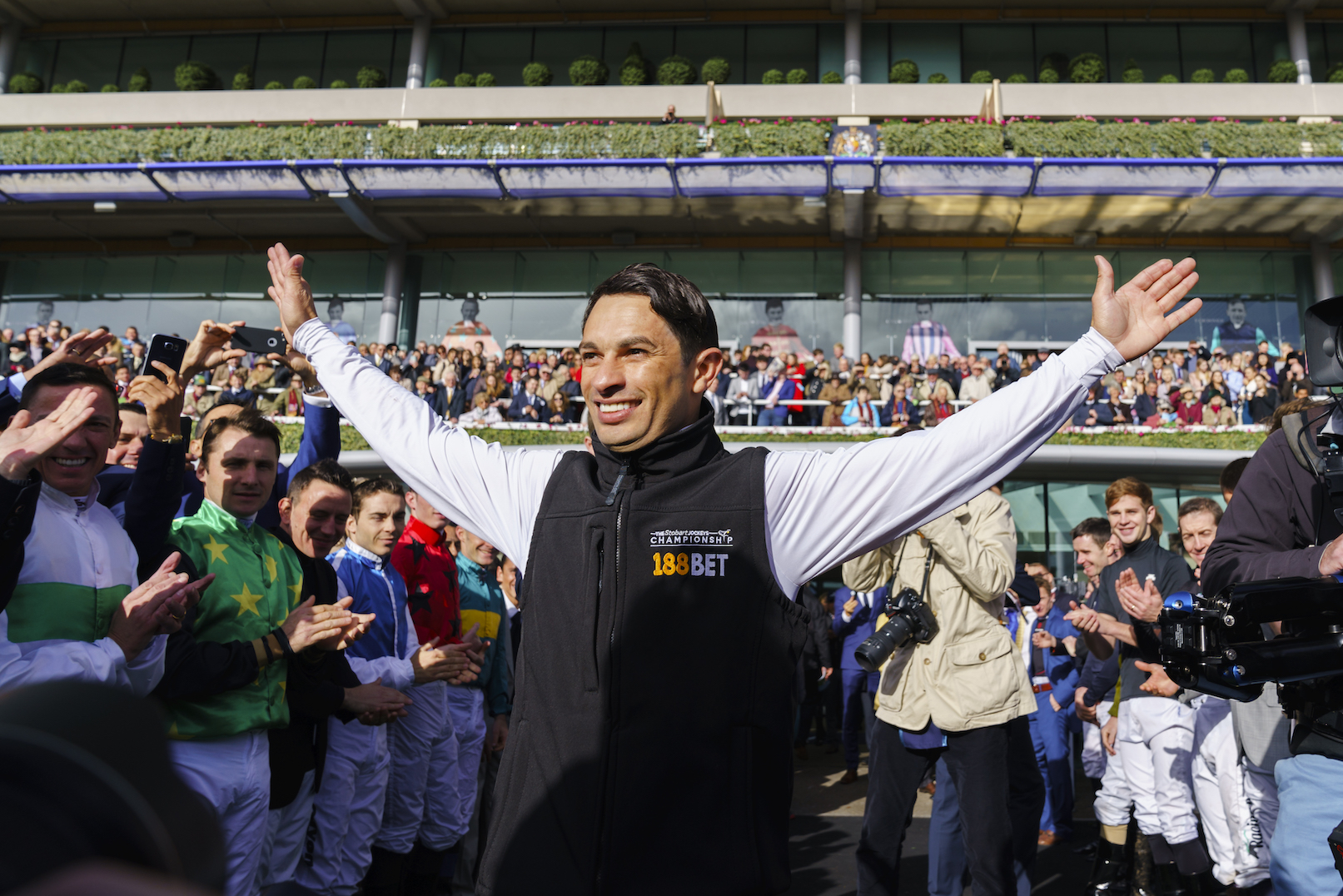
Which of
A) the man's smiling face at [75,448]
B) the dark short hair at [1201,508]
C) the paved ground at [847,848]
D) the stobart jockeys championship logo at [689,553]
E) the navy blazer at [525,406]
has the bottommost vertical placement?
the paved ground at [847,848]

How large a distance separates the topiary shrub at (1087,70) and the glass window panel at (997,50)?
1188 mm

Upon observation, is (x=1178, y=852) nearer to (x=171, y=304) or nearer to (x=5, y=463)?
(x=5, y=463)

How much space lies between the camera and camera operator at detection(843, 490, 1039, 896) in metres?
4.03

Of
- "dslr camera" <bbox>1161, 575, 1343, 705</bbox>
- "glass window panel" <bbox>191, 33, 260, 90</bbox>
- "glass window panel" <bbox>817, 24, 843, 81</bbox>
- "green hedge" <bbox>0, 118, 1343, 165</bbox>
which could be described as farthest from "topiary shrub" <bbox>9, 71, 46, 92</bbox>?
"dslr camera" <bbox>1161, 575, 1343, 705</bbox>

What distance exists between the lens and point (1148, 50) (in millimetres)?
23094

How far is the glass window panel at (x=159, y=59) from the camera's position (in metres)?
25.1

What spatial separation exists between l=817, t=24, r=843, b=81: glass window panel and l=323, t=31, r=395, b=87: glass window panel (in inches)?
380

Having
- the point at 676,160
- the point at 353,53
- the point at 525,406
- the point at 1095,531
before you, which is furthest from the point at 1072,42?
the point at 1095,531

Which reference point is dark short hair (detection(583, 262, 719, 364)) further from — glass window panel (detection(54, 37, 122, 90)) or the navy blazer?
glass window panel (detection(54, 37, 122, 90))

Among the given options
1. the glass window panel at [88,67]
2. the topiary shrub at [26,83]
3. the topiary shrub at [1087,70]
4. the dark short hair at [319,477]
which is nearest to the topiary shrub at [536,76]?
the glass window panel at [88,67]

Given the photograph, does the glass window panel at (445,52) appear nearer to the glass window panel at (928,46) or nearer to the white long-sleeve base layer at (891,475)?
the glass window panel at (928,46)

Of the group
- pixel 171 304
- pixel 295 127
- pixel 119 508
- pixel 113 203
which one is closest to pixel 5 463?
pixel 119 508

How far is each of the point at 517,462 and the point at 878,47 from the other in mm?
24575

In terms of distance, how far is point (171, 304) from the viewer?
24.4 meters
